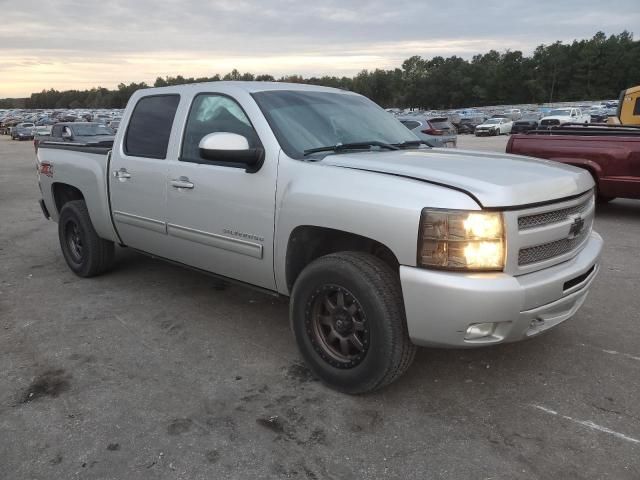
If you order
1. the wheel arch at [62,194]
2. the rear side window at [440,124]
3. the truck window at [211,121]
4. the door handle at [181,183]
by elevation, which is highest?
the rear side window at [440,124]

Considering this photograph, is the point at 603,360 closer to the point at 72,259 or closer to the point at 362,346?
the point at 362,346

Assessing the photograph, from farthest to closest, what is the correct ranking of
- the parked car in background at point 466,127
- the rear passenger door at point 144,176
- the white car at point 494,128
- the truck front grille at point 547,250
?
the parked car in background at point 466,127
the white car at point 494,128
the rear passenger door at point 144,176
the truck front grille at point 547,250

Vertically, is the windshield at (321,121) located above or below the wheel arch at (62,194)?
above

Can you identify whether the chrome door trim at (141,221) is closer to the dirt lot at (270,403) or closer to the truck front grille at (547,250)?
the dirt lot at (270,403)

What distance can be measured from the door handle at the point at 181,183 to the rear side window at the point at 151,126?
0.31 metres

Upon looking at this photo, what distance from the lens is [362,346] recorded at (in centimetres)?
312

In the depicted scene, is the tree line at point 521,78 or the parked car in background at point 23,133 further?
the tree line at point 521,78

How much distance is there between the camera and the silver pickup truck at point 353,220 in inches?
108

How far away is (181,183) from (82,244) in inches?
78.3

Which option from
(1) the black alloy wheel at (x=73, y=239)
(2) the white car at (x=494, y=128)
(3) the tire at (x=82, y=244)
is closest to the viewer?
(3) the tire at (x=82, y=244)

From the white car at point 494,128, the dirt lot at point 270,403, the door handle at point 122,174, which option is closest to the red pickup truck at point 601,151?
the dirt lot at point 270,403

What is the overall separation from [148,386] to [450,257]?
1.99 m

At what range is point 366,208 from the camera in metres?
2.96

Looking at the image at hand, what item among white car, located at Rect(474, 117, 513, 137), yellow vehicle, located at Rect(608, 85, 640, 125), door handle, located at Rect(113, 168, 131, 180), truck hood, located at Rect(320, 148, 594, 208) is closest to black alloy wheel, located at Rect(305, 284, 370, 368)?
truck hood, located at Rect(320, 148, 594, 208)
